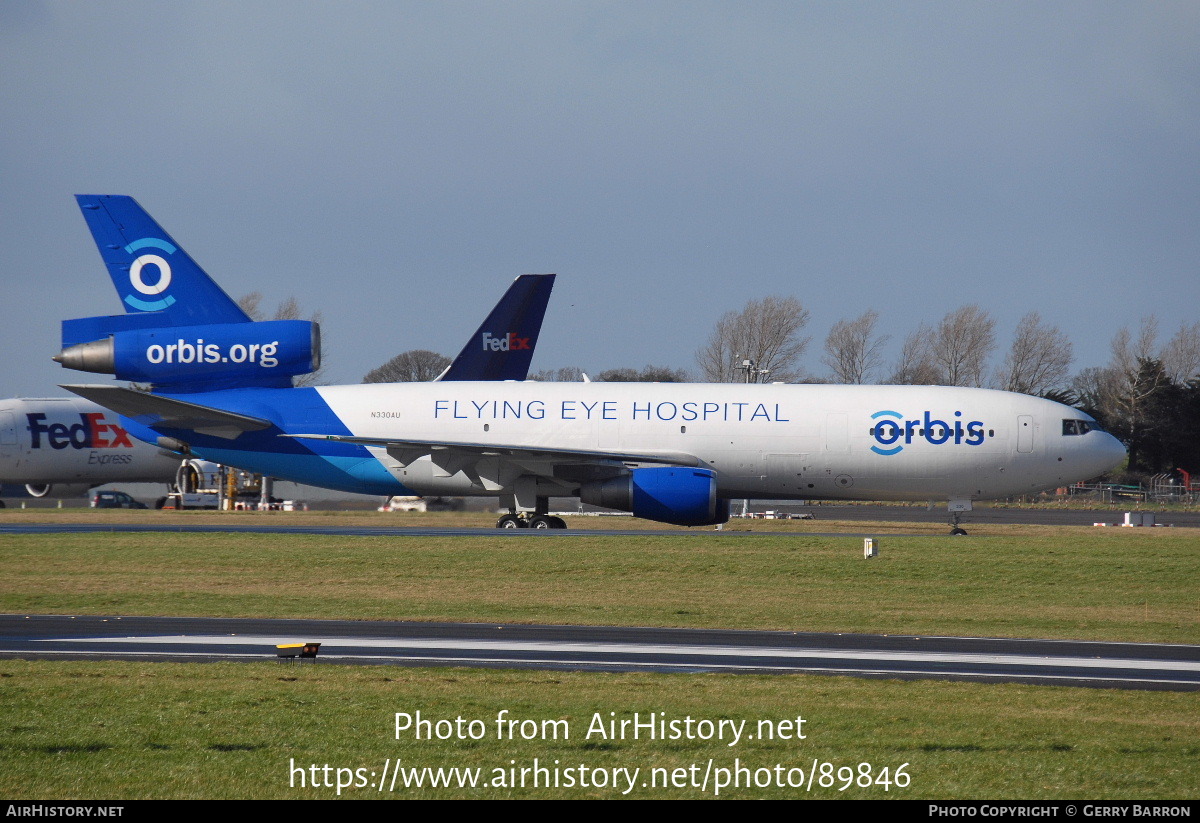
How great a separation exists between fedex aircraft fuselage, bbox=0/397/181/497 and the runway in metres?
54.2

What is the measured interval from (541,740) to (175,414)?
27377 mm

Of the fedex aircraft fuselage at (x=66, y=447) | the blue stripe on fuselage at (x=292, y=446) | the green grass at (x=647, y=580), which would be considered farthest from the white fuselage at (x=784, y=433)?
the fedex aircraft fuselage at (x=66, y=447)

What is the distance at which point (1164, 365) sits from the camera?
298 ft

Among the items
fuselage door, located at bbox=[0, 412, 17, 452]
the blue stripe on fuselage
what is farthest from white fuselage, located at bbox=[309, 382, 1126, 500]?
fuselage door, located at bbox=[0, 412, 17, 452]

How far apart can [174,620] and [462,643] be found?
550 cm

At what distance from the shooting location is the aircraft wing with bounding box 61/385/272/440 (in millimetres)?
33125

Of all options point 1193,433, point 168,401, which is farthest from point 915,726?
point 1193,433

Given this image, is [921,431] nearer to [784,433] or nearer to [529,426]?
[784,433]

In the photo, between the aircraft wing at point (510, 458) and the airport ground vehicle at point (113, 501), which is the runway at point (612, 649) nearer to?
the aircraft wing at point (510, 458)

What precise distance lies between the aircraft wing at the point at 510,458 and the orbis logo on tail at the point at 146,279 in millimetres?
5913

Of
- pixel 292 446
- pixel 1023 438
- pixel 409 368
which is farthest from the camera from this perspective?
pixel 409 368

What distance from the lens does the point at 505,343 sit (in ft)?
174

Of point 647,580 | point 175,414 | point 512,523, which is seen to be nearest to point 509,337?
point 512,523

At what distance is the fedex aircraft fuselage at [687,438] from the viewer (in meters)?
34.7
